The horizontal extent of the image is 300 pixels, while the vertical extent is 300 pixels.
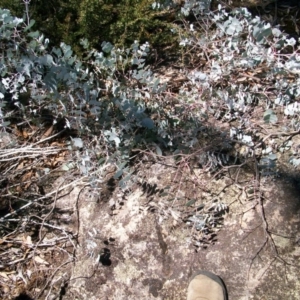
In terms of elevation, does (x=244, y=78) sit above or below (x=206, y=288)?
above

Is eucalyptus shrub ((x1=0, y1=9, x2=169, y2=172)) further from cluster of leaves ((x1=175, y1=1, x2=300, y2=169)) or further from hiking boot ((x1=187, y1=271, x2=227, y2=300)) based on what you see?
hiking boot ((x1=187, y1=271, x2=227, y2=300))

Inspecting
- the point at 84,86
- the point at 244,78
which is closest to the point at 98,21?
Result: the point at 84,86

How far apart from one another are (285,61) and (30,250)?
5.30 feet

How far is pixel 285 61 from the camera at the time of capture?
238 centimetres

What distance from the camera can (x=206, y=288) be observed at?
7.02ft

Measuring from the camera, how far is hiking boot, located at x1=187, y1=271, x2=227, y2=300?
2.15 m

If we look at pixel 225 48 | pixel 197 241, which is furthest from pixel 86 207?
pixel 225 48

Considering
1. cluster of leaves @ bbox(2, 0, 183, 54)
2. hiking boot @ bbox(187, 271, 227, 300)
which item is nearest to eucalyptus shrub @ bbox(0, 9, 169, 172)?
cluster of leaves @ bbox(2, 0, 183, 54)

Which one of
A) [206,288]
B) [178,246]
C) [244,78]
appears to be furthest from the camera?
[244,78]

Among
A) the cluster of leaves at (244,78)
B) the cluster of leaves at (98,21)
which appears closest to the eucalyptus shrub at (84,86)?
the cluster of leaves at (98,21)

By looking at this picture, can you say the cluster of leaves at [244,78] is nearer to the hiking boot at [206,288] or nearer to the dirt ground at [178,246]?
the dirt ground at [178,246]

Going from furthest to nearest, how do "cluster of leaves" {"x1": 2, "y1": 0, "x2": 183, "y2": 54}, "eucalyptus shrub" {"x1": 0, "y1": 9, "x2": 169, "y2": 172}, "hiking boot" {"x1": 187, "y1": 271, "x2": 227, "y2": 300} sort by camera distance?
"cluster of leaves" {"x1": 2, "y1": 0, "x2": 183, "y2": 54}
"eucalyptus shrub" {"x1": 0, "y1": 9, "x2": 169, "y2": 172}
"hiking boot" {"x1": 187, "y1": 271, "x2": 227, "y2": 300}

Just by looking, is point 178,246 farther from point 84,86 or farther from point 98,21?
point 98,21

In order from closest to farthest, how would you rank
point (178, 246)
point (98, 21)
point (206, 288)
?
1. point (206, 288)
2. point (178, 246)
3. point (98, 21)
